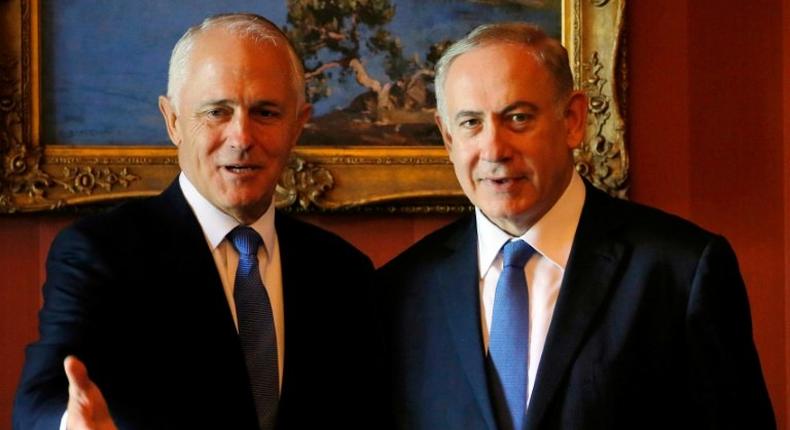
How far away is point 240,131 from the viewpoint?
206 cm

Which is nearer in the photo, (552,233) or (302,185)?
(552,233)

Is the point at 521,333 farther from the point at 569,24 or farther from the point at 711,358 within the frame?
the point at 569,24

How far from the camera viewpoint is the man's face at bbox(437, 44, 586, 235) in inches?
83.3

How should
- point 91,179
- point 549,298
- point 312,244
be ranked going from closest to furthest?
1. point 549,298
2. point 312,244
3. point 91,179

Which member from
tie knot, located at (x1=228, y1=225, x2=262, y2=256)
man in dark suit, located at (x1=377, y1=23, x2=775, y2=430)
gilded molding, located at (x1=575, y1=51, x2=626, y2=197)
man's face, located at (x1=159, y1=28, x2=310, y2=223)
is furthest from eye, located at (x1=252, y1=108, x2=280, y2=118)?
gilded molding, located at (x1=575, y1=51, x2=626, y2=197)

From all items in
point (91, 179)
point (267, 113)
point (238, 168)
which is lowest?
point (91, 179)

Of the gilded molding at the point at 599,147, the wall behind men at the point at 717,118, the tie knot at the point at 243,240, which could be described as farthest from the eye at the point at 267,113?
the wall behind men at the point at 717,118

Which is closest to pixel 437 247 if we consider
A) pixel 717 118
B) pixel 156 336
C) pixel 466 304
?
pixel 466 304

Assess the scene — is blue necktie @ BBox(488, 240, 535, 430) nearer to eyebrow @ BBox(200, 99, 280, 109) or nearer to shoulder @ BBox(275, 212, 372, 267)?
shoulder @ BBox(275, 212, 372, 267)

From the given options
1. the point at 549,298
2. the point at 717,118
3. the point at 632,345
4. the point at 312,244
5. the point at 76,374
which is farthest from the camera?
the point at 717,118

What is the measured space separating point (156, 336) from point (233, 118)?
440 mm

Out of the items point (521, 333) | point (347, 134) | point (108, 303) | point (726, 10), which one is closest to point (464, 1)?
point (347, 134)

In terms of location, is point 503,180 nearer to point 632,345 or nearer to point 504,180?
point 504,180

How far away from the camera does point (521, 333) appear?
6.83ft
